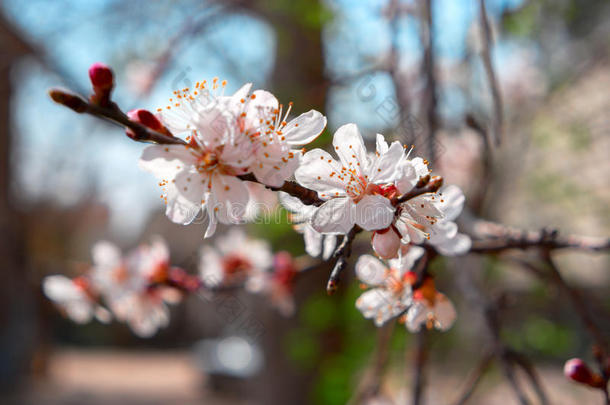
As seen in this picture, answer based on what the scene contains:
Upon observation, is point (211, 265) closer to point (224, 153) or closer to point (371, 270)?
point (371, 270)

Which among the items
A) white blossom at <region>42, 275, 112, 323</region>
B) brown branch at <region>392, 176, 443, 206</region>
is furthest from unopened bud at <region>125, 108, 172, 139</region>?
white blossom at <region>42, 275, 112, 323</region>

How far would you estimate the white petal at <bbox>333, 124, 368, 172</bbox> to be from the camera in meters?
0.64

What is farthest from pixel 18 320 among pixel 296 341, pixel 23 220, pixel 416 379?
pixel 416 379

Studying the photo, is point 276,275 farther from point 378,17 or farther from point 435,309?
point 378,17

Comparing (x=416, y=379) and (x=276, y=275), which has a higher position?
(x=276, y=275)

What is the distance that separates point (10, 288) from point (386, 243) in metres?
5.50

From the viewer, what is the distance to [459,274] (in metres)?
1.10

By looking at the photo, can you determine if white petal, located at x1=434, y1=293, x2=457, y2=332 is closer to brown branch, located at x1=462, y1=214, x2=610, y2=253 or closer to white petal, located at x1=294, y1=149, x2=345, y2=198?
brown branch, located at x1=462, y1=214, x2=610, y2=253

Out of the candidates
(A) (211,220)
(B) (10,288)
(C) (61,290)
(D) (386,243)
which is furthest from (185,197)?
(B) (10,288)

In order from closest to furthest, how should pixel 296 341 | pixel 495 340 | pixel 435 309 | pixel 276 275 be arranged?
pixel 435 309 < pixel 495 340 < pixel 276 275 < pixel 296 341

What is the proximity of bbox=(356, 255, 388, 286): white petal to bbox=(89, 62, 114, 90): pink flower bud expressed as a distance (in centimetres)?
49

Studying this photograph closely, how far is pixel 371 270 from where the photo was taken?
2.68ft

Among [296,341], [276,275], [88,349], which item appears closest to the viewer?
[276,275]

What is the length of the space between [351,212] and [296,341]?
1.67 metres
